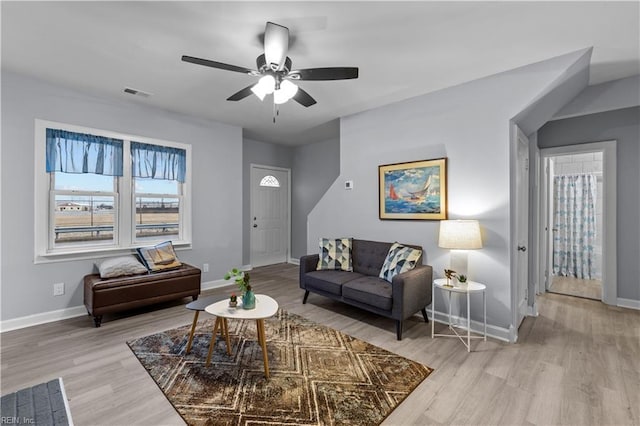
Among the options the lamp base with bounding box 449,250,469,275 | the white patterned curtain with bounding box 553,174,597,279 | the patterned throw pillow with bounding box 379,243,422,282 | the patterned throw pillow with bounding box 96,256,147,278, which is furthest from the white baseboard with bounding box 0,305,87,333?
the white patterned curtain with bounding box 553,174,597,279

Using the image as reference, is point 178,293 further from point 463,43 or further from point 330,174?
point 463,43

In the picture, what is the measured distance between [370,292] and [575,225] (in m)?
4.43

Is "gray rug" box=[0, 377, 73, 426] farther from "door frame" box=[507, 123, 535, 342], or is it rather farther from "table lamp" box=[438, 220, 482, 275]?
"door frame" box=[507, 123, 535, 342]

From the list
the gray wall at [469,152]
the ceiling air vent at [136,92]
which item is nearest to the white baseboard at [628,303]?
the gray wall at [469,152]

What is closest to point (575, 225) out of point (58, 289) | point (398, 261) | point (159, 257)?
point (398, 261)

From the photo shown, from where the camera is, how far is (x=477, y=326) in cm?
303

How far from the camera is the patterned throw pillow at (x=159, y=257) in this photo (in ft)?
12.0

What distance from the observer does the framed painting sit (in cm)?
331

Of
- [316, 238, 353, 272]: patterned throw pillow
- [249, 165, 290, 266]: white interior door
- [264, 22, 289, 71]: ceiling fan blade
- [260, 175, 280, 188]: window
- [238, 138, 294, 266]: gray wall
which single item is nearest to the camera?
[264, 22, 289, 71]: ceiling fan blade

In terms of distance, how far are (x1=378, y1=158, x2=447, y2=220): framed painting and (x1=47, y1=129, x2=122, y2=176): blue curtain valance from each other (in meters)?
3.43

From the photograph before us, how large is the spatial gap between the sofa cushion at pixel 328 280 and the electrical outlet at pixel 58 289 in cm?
282

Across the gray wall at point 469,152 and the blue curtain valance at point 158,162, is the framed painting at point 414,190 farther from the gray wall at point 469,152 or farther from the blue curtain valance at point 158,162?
the blue curtain valance at point 158,162

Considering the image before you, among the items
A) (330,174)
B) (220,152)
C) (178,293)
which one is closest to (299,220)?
(330,174)

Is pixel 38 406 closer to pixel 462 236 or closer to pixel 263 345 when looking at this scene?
pixel 263 345
